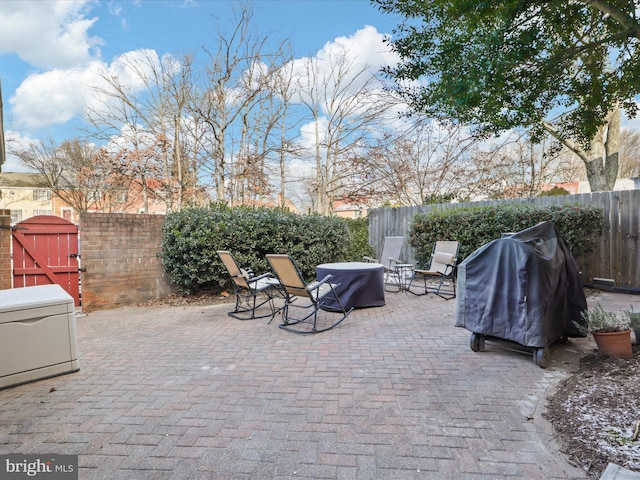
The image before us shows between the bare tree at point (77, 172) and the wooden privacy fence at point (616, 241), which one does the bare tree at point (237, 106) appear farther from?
the wooden privacy fence at point (616, 241)

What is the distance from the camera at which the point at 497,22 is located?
10.7ft

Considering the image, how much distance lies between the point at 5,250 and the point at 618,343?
7620mm

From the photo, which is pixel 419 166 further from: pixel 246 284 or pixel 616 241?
pixel 246 284

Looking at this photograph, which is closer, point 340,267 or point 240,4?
point 340,267

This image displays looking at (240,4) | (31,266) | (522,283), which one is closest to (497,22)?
(522,283)

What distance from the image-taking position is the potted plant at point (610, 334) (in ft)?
10.3

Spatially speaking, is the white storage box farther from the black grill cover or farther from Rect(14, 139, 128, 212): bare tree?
Rect(14, 139, 128, 212): bare tree

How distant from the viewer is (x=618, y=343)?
3.13 m

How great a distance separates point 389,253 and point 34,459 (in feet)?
21.9

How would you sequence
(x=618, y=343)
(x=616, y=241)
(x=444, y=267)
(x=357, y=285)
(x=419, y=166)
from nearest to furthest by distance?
(x=618, y=343), (x=357, y=285), (x=616, y=241), (x=444, y=267), (x=419, y=166)

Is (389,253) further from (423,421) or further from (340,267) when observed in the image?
(423,421)

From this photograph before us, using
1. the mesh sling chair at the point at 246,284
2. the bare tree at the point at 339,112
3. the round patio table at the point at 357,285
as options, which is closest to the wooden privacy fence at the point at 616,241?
the round patio table at the point at 357,285

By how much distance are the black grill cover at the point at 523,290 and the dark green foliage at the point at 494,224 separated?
3358 millimetres

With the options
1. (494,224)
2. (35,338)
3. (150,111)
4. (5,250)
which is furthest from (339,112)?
(35,338)
